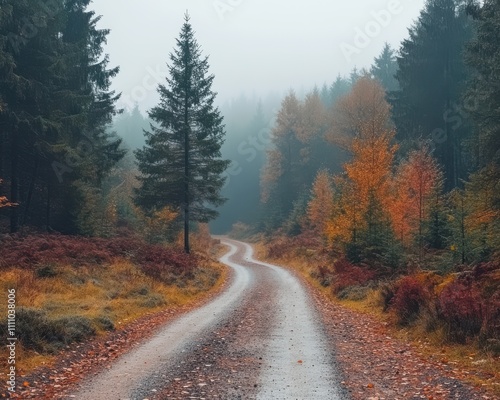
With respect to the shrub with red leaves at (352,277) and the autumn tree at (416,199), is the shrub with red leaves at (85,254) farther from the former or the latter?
the autumn tree at (416,199)

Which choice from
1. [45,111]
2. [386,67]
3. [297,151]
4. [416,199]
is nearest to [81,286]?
[45,111]

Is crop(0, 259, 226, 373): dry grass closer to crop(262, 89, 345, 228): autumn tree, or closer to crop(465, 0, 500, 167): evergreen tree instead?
crop(465, 0, 500, 167): evergreen tree

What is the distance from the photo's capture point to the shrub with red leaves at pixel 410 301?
13.2 metres

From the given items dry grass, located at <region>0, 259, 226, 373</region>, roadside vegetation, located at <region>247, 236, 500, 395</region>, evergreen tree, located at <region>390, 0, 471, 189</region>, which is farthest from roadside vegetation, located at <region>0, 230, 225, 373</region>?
evergreen tree, located at <region>390, 0, 471, 189</region>

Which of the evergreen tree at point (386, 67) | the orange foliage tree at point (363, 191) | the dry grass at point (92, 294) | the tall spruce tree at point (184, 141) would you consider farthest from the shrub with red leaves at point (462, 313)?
the evergreen tree at point (386, 67)

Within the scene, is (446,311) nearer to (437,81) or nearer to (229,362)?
(229,362)

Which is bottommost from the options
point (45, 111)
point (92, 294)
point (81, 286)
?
point (92, 294)

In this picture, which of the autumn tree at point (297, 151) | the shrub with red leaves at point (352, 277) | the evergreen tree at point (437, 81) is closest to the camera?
the shrub with red leaves at point (352, 277)

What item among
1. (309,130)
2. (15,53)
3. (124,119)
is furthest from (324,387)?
(124,119)

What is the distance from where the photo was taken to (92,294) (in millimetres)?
16172

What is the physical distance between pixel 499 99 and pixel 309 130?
46.2m

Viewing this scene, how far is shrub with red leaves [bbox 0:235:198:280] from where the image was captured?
17.6 m

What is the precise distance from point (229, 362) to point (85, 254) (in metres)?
12.8

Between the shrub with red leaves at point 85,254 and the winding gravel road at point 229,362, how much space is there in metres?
6.34
